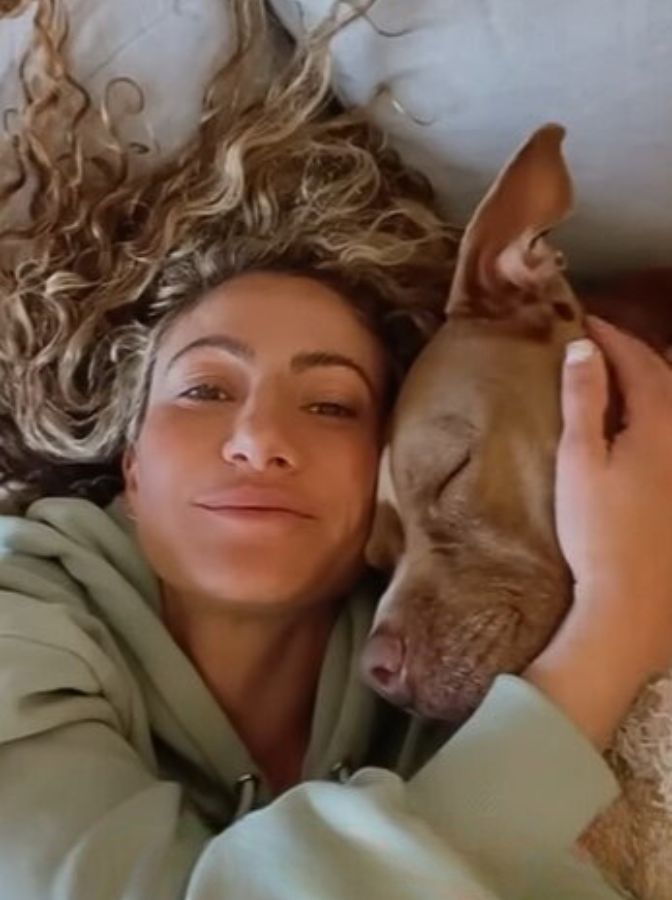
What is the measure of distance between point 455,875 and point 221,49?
2.89 ft

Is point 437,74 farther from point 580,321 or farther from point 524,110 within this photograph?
point 580,321

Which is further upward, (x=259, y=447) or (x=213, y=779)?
(x=259, y=447)

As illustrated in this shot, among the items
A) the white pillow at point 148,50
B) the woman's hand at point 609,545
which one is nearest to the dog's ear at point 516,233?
the woman's hand at point 609,545

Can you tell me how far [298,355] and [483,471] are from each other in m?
0.21

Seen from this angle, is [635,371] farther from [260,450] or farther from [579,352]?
[260,450]

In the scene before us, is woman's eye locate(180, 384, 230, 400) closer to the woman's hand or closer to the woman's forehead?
the woman's forehead

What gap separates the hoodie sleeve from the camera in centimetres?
138

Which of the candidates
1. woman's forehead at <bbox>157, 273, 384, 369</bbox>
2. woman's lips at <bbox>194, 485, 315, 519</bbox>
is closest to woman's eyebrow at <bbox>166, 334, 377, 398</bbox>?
woman's forehead at <bbox>157, 273, 384, 369</bbox>

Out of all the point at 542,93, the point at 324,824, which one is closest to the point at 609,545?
the point at 324,824

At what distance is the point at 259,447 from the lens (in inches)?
64.6

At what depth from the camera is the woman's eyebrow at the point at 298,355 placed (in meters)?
1.71

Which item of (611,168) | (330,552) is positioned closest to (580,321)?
(611,168)

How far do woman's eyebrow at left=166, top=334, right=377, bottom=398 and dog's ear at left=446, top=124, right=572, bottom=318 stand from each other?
0.10 metres

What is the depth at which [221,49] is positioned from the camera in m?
1.88
